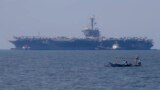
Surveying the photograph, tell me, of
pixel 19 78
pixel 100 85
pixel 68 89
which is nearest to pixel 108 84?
pixel 100 85

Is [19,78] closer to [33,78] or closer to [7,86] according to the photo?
[33,78]

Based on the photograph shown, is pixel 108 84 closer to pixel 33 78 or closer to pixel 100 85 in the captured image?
pixel 100 85

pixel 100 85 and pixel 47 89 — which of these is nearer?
pixel 47 89

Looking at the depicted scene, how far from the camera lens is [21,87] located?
62.1m

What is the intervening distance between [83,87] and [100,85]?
11.0ft

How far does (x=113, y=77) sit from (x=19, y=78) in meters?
11.0

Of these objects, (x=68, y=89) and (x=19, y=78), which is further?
(x=19, y=78)

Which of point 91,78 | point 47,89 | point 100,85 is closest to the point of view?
point 47,89

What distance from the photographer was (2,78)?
74.2m

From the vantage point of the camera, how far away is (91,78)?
74.1m

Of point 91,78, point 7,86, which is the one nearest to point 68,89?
point 7,86

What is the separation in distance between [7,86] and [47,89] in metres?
4.83

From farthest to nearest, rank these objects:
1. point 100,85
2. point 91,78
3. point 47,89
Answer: point 91,78 < point 100,85 < point 47,89

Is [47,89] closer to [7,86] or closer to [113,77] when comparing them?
[7,86]
